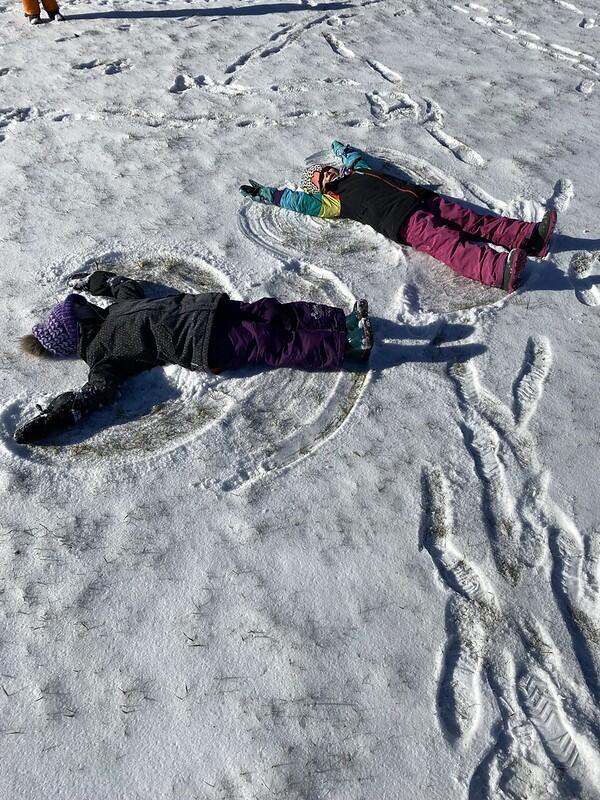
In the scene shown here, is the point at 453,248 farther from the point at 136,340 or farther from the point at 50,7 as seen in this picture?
the point at 50,7

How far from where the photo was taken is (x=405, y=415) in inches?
181

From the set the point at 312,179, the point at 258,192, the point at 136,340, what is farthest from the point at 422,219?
the point at 136,340

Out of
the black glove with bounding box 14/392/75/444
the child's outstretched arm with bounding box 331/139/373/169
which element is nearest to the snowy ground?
the black glove with bounding box 14/392/75/444

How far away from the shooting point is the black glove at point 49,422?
171 inches

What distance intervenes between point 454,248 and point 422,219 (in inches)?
16.7

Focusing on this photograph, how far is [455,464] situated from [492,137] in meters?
4.81

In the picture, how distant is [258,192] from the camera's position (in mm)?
6328

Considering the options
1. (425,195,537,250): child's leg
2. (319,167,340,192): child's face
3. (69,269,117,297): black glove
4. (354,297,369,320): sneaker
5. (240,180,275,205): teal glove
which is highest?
(425,195,537,250): child's leg

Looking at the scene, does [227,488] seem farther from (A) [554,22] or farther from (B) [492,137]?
(A) [554,22]

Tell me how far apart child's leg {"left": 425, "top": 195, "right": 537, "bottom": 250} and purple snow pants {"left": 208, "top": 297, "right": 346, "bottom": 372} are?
71.5 inches

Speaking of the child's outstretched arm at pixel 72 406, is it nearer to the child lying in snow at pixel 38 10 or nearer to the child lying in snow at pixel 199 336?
the child lying in snow at pixel 199 336

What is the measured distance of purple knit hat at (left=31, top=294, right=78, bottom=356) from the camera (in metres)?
4.79

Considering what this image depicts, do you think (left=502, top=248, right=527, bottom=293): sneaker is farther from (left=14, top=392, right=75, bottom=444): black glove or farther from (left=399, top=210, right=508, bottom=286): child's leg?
(left=14, top=392, right=75, bottom=444): black glove

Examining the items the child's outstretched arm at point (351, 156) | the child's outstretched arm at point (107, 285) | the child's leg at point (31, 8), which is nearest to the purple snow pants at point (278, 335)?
the child's outstretched arm at point (107, 285)
